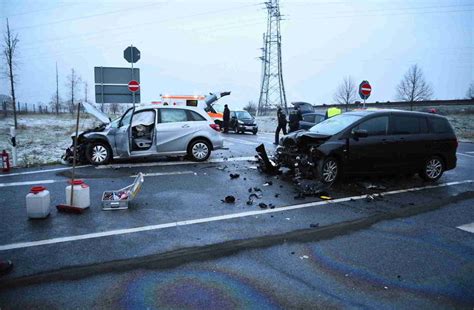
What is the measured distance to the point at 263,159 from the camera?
32.0 feet

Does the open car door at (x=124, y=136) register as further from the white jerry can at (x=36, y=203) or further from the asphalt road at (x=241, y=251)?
the white jerry can at (x=36, y=203)

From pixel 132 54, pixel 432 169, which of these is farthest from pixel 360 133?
pixel 132 54

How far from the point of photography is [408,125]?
9062 millimetres

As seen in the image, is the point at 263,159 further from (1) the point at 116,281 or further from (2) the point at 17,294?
(2) the point at 17,294

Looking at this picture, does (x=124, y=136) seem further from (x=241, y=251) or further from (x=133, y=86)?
(x=241, y=251)

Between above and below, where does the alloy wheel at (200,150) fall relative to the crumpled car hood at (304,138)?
below

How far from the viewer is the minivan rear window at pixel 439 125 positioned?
9.41m

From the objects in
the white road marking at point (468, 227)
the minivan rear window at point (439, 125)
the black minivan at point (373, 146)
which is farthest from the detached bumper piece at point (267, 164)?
the white road marking at point (468, 227)

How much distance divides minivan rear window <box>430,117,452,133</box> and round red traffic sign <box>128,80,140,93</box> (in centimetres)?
1108

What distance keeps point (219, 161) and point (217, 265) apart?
7.70 metres

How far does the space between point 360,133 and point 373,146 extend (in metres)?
0.59

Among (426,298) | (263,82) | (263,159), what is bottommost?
(426,298)

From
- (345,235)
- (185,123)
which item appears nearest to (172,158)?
(185,123)

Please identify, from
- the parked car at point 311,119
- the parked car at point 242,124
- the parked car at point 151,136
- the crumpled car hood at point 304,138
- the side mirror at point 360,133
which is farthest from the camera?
the parked car at point 242,124
